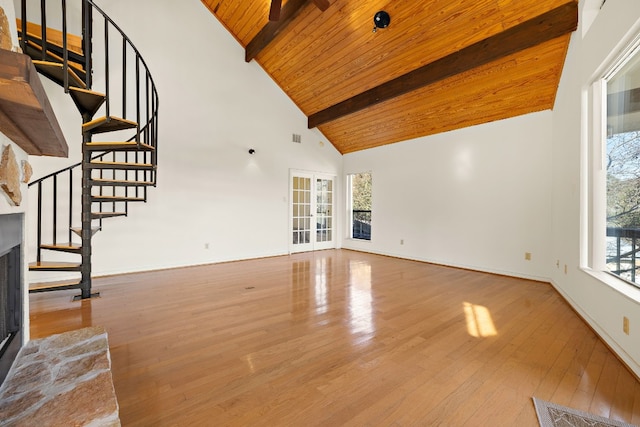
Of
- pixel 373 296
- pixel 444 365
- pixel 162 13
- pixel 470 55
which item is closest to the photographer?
pixel 444 365

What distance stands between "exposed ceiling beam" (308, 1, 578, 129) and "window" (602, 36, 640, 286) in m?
0.97

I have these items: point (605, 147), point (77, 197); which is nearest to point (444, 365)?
point (605, 147)

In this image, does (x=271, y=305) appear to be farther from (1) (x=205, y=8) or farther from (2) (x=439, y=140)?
(1) (x=205, y=8)

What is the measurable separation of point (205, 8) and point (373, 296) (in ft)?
20.2

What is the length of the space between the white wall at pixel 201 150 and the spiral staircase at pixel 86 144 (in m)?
0.35

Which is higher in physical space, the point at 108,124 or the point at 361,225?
the point at 108,124

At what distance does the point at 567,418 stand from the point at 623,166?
210cm

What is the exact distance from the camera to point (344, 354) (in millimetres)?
2080

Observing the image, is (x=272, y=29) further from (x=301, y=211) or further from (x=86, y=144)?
(x=301, y=211)

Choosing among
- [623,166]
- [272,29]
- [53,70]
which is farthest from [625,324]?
[272,29]

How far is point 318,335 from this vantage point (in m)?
2.39

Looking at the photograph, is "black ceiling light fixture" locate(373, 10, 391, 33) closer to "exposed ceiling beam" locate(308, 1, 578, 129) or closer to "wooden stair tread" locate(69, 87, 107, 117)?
"exposed ceiling beam" locate(308, 1, 578, 129)

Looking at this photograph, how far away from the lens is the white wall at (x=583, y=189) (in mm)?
1998

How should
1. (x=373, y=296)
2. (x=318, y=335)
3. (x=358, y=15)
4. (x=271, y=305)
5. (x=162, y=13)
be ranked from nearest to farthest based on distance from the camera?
(x=318, y=335), (x=271, y=305), (x=373, y=296), (x=358, y=15), (x=162, y=13)
